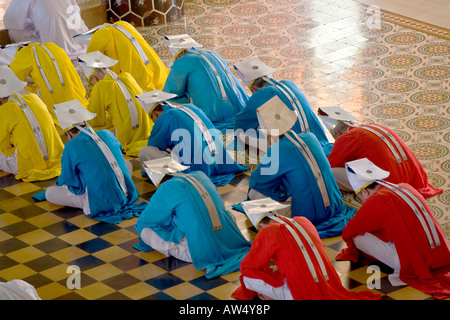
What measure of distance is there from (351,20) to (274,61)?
1.87 meters

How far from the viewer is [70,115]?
→ 7.90 meters

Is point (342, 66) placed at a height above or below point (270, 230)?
below

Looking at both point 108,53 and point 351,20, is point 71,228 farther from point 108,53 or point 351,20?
point 351,20

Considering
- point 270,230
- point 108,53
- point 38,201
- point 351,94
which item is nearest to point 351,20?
point 351,94

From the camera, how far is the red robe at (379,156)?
7.62 metres

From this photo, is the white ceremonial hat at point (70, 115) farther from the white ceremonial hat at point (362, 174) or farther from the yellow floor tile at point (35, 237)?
the white ceremonial hat at point (362, 174)

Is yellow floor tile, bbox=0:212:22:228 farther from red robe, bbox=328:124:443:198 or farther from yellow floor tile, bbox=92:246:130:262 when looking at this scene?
red robe, bbox=328:124:443:198

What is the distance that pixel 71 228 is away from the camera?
25.3 ft

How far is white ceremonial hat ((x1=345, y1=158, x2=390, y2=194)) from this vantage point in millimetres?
6762

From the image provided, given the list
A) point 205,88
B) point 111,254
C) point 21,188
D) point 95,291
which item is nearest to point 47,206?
point 21,188

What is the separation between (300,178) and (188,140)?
4.41 ft

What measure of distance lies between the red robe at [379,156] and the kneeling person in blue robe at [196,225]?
1442 mm

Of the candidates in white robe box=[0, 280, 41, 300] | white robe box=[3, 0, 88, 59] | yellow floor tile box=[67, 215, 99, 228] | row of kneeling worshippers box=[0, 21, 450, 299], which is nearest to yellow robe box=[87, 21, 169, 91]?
row of kneeling worshippers box=[0, 21, 450, 299]

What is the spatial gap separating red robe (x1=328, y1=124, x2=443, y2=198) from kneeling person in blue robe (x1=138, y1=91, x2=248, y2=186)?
1136 millimetres
